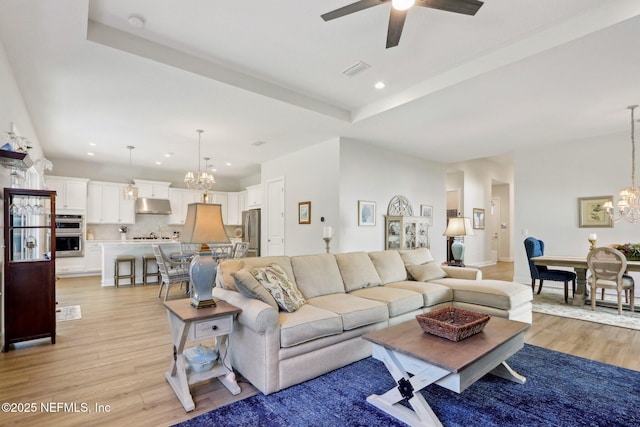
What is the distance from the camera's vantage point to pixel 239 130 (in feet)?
17.5

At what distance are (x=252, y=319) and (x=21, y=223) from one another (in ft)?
9.95

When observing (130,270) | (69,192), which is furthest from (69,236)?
(130,270)

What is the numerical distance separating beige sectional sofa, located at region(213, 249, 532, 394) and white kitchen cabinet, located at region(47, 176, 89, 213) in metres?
6.61

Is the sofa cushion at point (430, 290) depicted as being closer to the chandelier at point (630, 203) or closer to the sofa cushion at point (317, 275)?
the sofa cushion at point (317, 275)

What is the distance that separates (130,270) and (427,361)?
21.5 ft

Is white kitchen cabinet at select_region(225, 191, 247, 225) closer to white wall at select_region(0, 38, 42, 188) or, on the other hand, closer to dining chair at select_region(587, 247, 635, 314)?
white wall at select_region(0, 38, 42, 188)

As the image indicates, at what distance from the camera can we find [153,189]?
28.9ft

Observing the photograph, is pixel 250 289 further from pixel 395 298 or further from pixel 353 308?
pixel 395 298

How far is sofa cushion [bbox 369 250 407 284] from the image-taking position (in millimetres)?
4096

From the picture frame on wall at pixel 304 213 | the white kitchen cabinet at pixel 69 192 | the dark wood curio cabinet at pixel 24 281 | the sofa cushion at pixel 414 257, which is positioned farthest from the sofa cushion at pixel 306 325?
the white kitchen cabinet at pixel 69 192

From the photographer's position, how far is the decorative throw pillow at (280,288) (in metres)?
2.66

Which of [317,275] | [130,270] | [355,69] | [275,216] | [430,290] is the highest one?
[355,69]

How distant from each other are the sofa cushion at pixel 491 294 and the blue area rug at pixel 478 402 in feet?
2.78

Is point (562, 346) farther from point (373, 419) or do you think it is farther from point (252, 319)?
point (252, 319)
